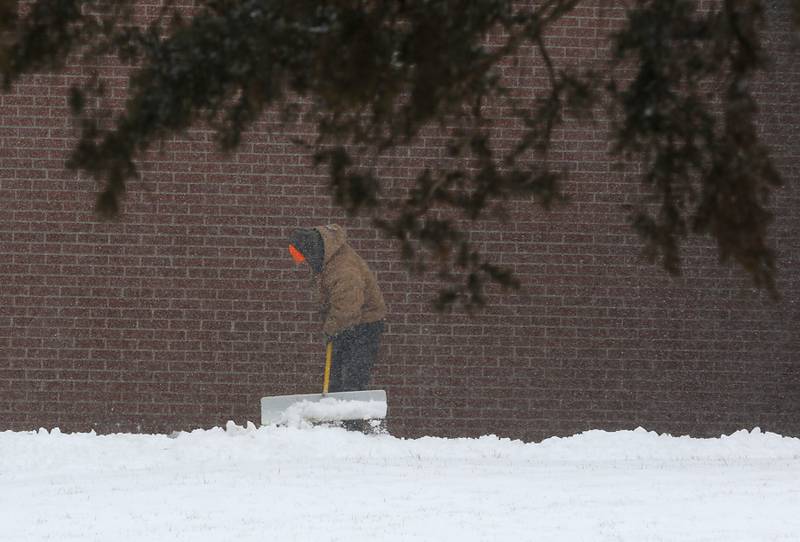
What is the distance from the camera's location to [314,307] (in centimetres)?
1189

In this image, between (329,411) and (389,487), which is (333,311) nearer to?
(329,411)

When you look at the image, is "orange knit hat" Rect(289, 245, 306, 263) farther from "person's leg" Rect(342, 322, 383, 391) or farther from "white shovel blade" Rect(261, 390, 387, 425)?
"white shovel blade" Rect(261, 390, 387, 425)

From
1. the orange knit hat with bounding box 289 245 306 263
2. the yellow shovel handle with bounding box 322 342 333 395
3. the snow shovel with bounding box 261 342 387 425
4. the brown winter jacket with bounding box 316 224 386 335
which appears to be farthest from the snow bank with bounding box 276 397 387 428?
the orange knit hat with bounding box 289 245 306 263

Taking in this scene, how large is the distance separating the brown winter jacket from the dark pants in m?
0.21

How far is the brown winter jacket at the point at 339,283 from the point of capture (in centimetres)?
1069

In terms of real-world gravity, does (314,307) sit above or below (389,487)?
above

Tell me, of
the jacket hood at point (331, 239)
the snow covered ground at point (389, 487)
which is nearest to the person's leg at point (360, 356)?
the snow covered ground at point (389, 487)

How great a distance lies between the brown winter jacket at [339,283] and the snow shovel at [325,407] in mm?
504

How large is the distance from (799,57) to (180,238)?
17.7ft

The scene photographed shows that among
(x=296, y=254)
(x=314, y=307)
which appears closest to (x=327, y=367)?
(x=296, y=254)

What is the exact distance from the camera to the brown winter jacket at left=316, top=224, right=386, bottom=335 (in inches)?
421

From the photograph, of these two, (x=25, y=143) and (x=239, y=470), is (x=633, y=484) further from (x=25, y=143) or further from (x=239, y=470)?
(x=25, y=143)

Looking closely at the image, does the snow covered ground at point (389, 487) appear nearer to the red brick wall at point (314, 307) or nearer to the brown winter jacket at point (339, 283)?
the red brick wall at point (314, 307)

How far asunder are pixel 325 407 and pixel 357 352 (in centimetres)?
65
